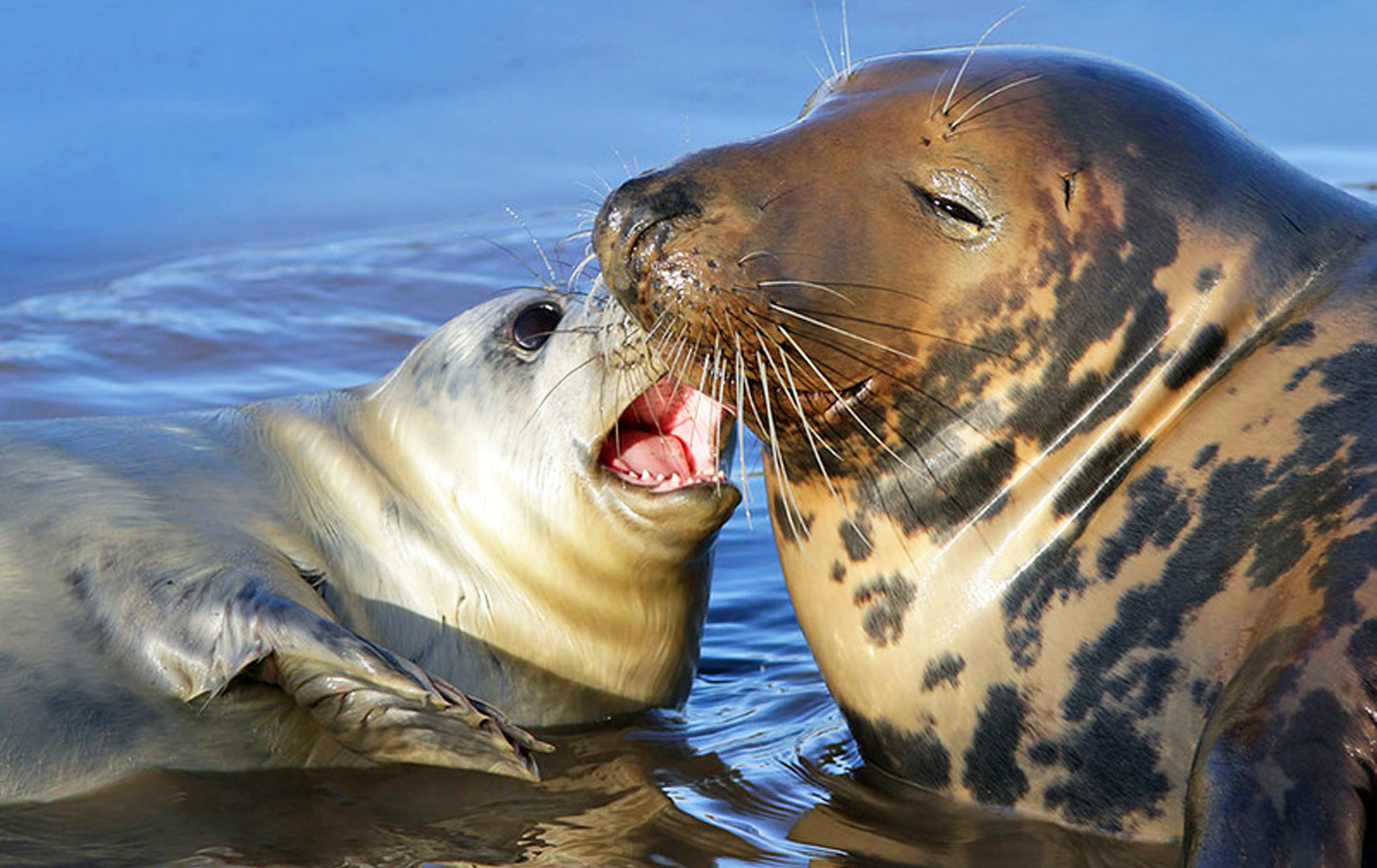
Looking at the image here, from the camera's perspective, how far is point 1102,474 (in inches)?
152

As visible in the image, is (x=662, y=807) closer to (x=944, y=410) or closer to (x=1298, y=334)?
(x=944, y=410)

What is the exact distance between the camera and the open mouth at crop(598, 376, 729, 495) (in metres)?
4.96

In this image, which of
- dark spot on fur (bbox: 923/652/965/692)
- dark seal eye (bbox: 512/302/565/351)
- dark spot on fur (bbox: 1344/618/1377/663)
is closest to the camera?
dark spot on fur (bbox: 1344/618/1377/663)

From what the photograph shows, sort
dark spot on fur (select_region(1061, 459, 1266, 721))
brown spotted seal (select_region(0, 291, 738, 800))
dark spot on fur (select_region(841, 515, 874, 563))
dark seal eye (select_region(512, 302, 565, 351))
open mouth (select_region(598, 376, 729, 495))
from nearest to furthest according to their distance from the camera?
dark spot on fur (select_region(1061, 459, 1266, 721))
dark spot on fur (select_region(841, 515, 874, 563))
brown spotted seal (select_region(0, 291, 738, 800))
open mouth (select_region(598, 376, 729, 495))
dark seal eye (select_region(512, 302, 565, 351))

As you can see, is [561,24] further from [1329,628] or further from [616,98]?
[1329,628]

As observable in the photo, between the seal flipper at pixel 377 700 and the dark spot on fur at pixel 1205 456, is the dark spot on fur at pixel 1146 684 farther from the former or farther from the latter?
the seal flipper at pixel 377 700

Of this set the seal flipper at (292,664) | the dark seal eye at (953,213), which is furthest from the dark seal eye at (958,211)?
the seal flipper at (292,664)

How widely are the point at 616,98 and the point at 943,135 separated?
23.3ft

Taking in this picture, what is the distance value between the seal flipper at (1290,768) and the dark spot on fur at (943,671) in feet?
2.02

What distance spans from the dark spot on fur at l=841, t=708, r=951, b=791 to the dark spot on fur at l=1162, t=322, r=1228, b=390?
73 centimetres

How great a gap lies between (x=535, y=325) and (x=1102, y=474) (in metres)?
1.86

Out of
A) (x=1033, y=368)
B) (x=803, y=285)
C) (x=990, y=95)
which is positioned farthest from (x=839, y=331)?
(x=990, y=95)

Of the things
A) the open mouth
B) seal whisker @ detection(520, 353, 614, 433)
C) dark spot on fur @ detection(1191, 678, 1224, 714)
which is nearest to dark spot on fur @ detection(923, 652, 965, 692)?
dark spot on fur @ detection(1191, 678, 1224, 714)

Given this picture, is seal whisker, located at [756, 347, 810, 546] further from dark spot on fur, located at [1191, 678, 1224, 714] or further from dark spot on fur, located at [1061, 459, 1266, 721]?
dark spot on fur, located at [1191, 678, 1224, 714]
